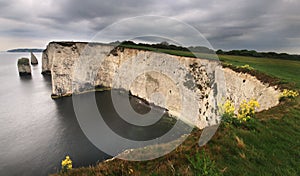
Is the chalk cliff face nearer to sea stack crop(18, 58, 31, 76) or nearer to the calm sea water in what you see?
the calm sea water

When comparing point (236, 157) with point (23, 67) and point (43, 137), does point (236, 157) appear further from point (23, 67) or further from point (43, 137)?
point (23, 67)

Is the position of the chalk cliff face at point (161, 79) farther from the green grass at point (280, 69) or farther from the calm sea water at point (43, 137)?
the calm sea water at point (43, 137)

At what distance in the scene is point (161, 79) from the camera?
37719mm

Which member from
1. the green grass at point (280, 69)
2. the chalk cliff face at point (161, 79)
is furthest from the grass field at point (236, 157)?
the green grass at point (280, 69)

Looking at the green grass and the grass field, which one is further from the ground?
the green grass

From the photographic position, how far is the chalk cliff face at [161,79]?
20261 millimetres

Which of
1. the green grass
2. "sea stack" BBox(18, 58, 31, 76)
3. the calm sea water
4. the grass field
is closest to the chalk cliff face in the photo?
the green grass

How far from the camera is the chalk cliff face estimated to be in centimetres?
2026

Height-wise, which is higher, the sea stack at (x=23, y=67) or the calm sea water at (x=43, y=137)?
the sea stack at (x=23, y=67)

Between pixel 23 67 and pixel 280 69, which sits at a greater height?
pixel 280 69

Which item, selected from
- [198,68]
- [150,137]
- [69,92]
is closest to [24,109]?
[69,92]

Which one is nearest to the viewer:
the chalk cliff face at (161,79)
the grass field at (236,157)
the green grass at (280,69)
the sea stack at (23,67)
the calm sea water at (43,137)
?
the grass field at (236,157)

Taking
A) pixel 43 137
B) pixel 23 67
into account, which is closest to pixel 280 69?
pixel 43 137

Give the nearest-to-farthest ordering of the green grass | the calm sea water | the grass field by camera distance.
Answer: the grass field < the green grass < the calm sea water
